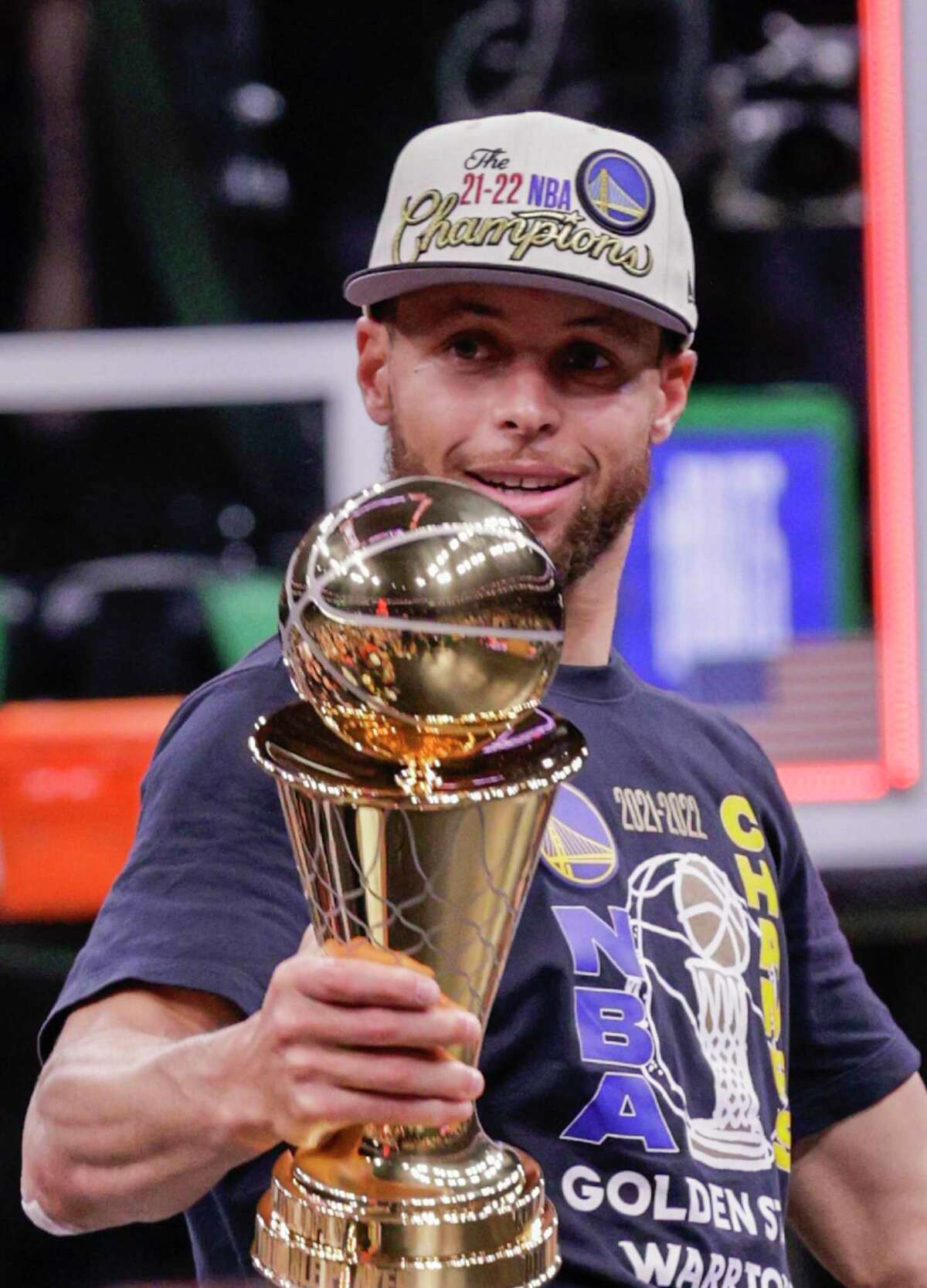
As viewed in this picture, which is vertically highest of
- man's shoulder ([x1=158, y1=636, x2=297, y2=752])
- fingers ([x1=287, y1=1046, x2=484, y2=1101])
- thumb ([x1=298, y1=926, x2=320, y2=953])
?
man's shoulder ([x1=158, y1=636, x2=297, y2=752])

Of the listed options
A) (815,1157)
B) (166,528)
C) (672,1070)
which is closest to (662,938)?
(672,1070)

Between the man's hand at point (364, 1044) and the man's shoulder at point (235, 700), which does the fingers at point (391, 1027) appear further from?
the man's shoulder at point (235, 700)

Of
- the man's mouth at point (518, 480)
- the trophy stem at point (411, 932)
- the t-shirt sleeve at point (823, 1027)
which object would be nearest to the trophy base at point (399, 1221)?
the trophy stem at point (411, 932)

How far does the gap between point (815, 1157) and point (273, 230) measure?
164 cm

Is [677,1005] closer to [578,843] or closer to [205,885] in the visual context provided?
[578,843]

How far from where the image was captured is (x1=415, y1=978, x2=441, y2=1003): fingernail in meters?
0.75

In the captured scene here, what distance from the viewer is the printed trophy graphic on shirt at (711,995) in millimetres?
1314

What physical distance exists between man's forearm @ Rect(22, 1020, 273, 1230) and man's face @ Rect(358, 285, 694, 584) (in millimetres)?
459

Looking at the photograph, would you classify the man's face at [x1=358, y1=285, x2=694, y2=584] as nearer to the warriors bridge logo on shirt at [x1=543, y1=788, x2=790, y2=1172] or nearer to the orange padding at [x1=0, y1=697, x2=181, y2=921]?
the warriors bridge logo on shirt at [x1=543, y1=788, x2=790, y2=1172]

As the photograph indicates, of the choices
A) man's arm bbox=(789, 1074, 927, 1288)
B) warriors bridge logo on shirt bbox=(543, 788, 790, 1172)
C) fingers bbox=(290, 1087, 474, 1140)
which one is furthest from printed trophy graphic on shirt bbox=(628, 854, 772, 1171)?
fingers bbox=(290, 1087, 474, 1140)

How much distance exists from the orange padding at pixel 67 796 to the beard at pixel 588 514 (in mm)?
1390

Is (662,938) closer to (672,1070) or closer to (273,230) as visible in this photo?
(672,1070)

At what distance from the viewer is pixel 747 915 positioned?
1.43 m

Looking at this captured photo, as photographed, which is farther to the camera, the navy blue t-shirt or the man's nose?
the man's nose
